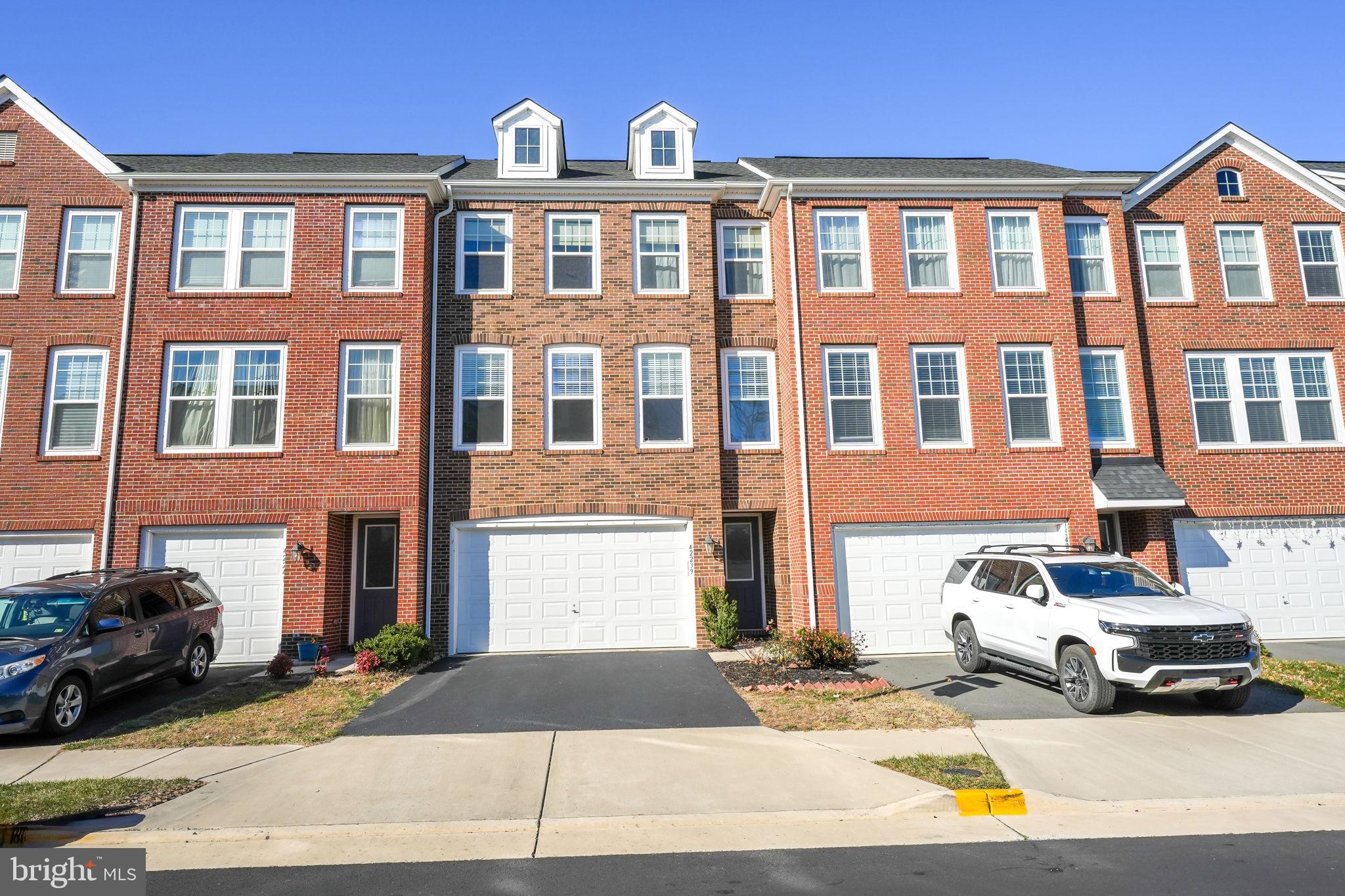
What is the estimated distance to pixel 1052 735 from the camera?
8.37 m

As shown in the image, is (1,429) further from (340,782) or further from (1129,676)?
(1129,676)

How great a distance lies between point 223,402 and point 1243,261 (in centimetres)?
2116

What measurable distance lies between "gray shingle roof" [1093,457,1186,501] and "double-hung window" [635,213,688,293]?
9063 millimetres

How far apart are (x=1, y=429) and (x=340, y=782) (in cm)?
1201

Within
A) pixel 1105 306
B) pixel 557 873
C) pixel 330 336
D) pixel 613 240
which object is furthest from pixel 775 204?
pixel 557 873

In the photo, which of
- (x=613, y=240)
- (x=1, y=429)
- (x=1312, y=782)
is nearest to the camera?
(x=1312, y=782)

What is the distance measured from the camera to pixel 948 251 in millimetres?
15430

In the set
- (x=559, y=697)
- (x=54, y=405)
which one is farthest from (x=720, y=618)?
(x=54, y=405)

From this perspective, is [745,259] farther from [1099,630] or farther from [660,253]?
[1099,630]

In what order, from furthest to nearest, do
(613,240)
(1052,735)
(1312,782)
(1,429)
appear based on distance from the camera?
(613,240)
(1,429)
(1052,735)
(1312,782)

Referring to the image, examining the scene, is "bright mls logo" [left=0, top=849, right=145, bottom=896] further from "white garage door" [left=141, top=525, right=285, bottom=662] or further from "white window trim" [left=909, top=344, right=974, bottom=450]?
"white window trim" [left=909, top=344, right=974, bottom=450]

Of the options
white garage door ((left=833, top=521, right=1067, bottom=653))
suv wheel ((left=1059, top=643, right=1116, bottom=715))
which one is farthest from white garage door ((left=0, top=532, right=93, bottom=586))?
suv wheel ((left=1059, top=643, right=1116, bottom=715))

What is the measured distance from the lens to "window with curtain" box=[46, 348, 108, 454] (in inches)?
554

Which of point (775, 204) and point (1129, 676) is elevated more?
point (775, 204)
